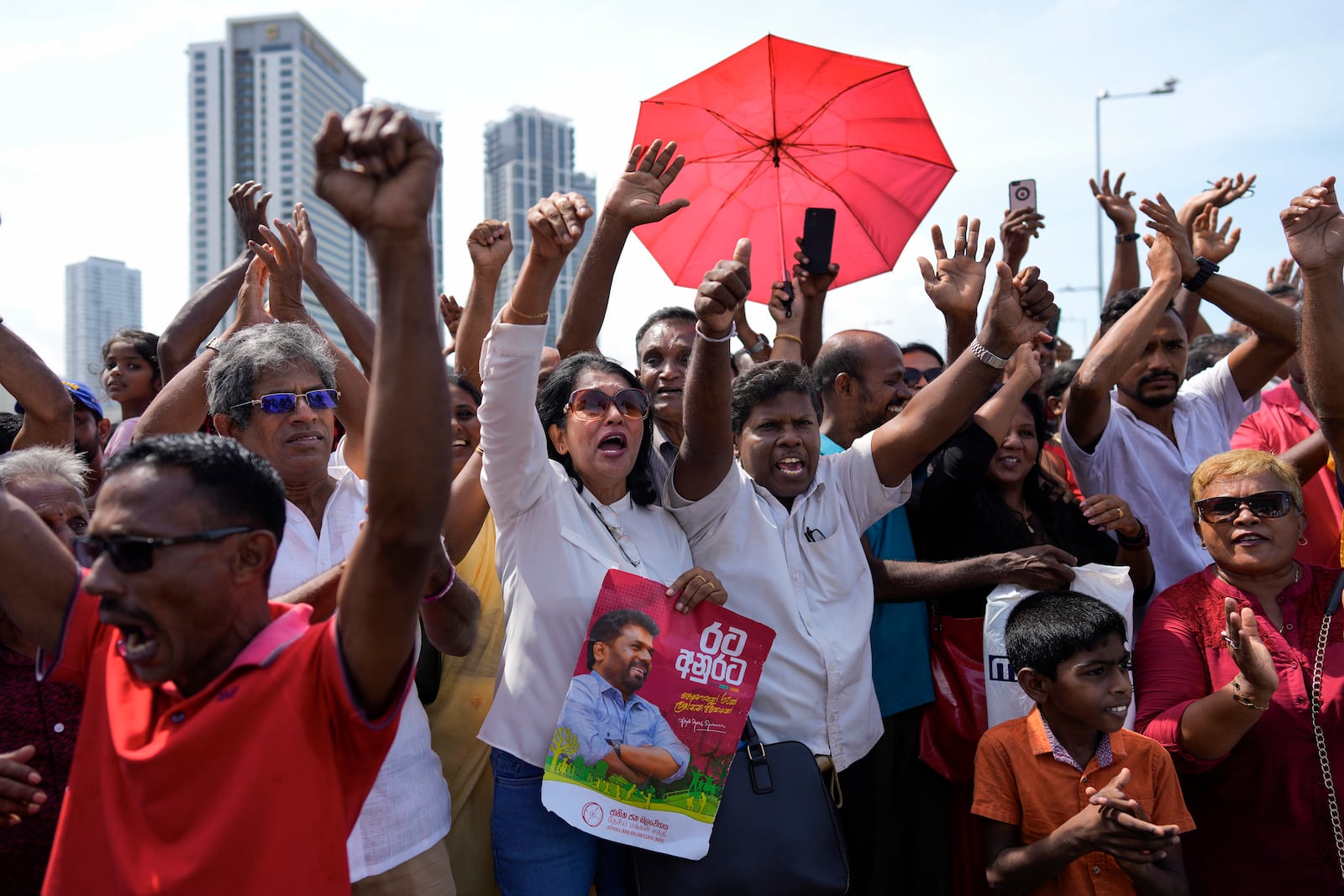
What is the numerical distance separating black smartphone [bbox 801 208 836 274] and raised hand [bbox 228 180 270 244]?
2.43m

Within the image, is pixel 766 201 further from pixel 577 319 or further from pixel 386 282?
pixel 386 282

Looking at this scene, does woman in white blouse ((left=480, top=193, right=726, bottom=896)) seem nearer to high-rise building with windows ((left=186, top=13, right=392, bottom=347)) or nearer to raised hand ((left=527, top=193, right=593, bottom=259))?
raised hand ((left=527, top=193, right=593, bottom=259))

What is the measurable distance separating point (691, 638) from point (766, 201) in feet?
9.40

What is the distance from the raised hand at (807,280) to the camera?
4.89 meters

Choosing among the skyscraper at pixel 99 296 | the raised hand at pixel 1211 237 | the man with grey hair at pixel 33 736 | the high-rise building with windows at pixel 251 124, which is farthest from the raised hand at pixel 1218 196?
the high-rise building with windows at pixel 251 124

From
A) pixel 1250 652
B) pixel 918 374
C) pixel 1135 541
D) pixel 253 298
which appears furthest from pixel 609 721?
pixel 918 374

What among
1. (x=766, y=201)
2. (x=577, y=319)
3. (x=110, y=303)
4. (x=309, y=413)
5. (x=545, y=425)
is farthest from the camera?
(x=110, y=303)

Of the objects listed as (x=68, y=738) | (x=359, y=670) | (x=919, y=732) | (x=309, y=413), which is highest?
(x=309, y=413)

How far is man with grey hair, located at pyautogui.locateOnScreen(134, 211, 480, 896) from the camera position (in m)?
2.70

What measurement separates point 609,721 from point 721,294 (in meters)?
1.28

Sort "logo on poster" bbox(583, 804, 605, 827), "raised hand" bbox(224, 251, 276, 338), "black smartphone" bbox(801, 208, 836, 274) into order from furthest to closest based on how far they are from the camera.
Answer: "black smartphone" bbox(801, 208, 836, 274)
"raised hand" bbox(224, 251, 276, 338)
"logo on poster" bbox(583, 804, 605, 827)

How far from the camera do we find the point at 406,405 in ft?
5.61

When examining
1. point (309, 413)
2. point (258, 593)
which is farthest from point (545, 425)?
point (258, 593)

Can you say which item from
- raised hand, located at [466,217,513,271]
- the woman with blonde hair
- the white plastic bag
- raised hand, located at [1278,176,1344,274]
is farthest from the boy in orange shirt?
raised hand, located at [466,217,513,271]
